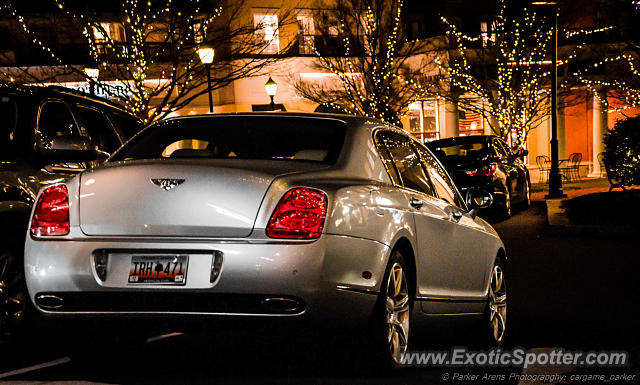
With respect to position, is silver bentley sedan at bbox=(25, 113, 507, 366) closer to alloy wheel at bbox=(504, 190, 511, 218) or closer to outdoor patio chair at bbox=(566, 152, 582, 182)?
alloy wheel at bbox=(504, 190, 511, 218)

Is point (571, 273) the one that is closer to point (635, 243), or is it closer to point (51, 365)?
point (635, 243)

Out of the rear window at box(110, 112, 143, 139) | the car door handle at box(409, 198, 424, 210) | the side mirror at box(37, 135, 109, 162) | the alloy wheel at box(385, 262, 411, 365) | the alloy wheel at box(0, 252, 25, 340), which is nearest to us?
the alloy wheel at box(385, 262, 411, 365)

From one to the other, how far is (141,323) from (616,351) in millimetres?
3528

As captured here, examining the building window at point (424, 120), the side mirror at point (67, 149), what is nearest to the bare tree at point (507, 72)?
the building window at point (424, 120)

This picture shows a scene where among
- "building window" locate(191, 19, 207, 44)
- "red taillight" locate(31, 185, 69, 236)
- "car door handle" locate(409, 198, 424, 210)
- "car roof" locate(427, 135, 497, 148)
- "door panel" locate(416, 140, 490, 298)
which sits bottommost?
"door panel" locate(416, 140, 490, 298)

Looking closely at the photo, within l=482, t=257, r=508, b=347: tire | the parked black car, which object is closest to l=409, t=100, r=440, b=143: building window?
the parked black car

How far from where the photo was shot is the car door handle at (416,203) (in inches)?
249

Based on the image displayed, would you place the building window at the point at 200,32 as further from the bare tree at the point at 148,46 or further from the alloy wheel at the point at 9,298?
the alloy wheel at the point at 9,298

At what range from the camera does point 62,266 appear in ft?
17.9

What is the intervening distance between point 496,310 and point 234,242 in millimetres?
3263

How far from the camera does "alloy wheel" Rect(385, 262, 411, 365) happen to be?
582 centimetres

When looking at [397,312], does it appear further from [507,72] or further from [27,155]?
[507,72]

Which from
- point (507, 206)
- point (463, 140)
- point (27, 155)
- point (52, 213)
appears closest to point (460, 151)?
point (463, 140)

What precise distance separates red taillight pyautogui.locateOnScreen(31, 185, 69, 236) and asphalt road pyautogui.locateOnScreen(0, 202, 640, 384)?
0.57 meters
